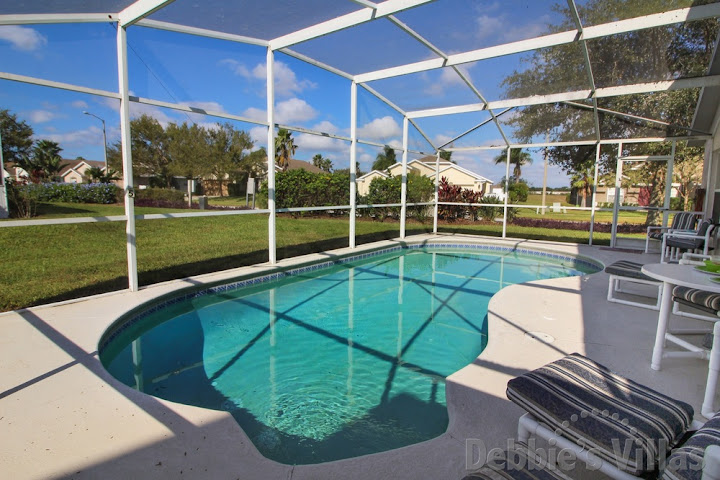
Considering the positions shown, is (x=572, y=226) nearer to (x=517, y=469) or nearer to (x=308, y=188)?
(x=308, y=188)

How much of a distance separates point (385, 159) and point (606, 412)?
1001cm

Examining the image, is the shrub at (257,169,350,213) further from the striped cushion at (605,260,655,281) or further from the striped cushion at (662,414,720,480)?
the striped cushion at (662,414,720,480)

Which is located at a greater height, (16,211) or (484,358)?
(16,211)

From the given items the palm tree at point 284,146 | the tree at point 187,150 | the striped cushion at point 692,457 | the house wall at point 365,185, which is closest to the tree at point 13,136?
the tree at point 187,150

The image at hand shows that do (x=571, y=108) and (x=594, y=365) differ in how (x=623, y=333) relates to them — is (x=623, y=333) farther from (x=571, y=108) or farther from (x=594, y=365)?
(x=571, y=108)

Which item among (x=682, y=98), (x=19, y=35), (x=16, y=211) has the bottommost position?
(x=16, y=211)

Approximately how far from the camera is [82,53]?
170 inches

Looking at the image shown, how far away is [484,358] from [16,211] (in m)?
4.60

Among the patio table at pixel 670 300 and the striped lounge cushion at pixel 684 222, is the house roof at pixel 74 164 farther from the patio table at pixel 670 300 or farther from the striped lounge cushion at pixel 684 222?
the striped lounge cushion at pixel 684 222

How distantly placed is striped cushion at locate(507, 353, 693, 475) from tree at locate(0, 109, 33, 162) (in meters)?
4.96

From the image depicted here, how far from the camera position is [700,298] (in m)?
2.80

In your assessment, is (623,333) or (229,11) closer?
(623,333)

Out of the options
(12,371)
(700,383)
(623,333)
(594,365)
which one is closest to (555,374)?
(594,365)

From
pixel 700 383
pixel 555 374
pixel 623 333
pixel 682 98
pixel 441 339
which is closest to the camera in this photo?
pixel 555 374
